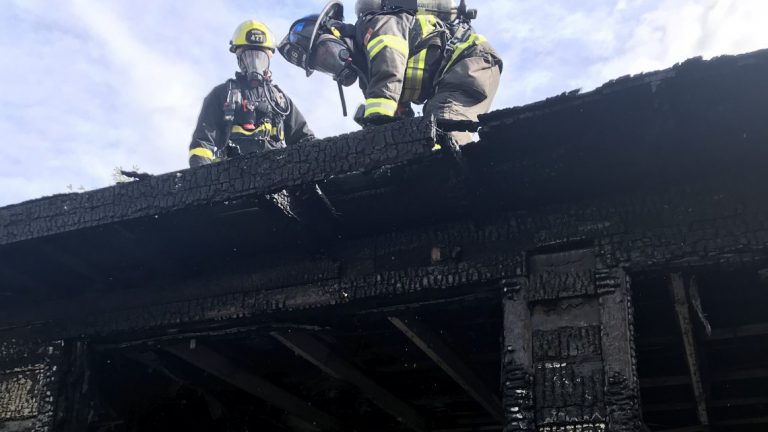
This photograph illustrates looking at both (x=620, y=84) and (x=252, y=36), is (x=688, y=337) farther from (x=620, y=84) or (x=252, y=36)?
(x=252, y=36)

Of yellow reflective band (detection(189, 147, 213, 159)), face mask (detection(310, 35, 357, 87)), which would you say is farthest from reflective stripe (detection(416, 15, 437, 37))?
yellow reflective band (detection(189, 147, 213, 159))

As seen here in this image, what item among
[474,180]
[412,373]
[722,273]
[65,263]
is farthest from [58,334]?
[722,273]

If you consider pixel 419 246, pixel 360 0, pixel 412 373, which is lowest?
pixel 412 373

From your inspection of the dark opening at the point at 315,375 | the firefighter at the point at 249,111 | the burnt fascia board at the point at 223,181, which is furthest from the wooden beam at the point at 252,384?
the firefighter at the point at 249,111

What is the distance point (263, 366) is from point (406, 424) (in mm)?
1432

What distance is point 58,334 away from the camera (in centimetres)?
594

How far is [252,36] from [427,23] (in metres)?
3.04

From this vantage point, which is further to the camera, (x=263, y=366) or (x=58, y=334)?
(x=263, y=366)

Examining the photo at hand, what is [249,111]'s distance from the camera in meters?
8.25

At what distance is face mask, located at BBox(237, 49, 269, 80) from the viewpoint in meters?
8.92

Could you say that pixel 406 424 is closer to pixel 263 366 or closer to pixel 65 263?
pixel 263 366

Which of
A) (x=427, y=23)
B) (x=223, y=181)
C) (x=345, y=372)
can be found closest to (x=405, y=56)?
(x=427, y=23)

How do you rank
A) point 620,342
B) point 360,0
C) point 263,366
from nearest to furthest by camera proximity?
point 620,342
point 263,366
point 360,0

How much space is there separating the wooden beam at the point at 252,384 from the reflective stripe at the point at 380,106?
2.00 meters
